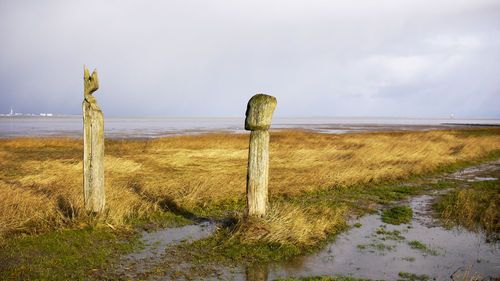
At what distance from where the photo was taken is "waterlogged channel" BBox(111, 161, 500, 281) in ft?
19.5

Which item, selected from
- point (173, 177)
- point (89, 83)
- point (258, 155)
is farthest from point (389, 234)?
point (173, 177)

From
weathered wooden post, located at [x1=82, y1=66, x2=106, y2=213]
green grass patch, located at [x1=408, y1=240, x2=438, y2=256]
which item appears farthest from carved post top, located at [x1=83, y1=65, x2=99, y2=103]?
green grass patch, located at [x1=408, y1=240, x2=438, y2=256]

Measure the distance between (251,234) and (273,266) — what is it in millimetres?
1069

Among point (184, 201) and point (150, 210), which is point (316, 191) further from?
point (150, 210)

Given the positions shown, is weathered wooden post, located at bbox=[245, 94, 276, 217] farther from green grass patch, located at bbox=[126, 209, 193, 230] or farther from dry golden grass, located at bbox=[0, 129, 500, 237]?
green grass patch, located at bbox=[126, 209, 193, 230]

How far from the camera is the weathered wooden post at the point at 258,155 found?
24.6 feet

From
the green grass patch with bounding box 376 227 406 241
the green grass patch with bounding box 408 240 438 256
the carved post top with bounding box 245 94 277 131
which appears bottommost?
the green grass patch with bounding box 376 227 406 241

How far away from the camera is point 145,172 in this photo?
15.4m

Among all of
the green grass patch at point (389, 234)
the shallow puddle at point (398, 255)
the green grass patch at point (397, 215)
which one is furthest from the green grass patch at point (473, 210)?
the green grass patch at point (389, 234)

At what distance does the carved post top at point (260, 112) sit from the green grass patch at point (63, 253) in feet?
11.5

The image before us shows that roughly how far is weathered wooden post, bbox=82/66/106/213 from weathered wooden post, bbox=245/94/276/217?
3.51 meters

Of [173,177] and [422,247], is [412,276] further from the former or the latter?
[173,177]

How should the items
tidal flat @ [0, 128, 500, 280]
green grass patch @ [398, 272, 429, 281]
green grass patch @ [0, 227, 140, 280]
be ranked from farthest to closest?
tidal flat @ [0, 128, 500, 280] < green grass patch @ [398, 272, 429, 281] < green grass patch @ [0, 227, 140, 280]

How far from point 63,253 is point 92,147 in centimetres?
247
